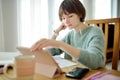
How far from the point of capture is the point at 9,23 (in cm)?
210

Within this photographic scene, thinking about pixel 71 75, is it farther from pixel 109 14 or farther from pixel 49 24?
pixel 109 14

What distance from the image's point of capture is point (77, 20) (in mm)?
1265

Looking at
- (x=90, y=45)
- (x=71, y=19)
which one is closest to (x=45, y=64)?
(x=90, y=45)

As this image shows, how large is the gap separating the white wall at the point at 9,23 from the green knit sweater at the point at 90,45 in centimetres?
84

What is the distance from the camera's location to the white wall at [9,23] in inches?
81.5

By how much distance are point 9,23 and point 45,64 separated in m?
1.36

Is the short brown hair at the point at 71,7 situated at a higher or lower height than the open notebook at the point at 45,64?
higher

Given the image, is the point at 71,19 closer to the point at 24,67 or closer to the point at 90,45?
the point at 90,45

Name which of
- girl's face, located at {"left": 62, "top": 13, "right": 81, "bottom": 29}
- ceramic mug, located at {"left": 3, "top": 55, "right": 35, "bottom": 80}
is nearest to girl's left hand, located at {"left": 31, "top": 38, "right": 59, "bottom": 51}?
ceramic mug, located at {"left": 3, "top": 55, "right": 35, "bottom": 80}

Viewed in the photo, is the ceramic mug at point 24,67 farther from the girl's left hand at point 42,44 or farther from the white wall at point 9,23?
the white wall at point 9,23

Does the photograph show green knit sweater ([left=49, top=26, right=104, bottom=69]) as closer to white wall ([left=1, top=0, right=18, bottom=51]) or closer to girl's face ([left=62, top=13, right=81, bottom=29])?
girl's face ([left=62, top=13, right=81, bottom=29])

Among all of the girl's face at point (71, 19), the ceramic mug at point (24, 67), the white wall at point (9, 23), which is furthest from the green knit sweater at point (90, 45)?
the white wall at point (9, 23)

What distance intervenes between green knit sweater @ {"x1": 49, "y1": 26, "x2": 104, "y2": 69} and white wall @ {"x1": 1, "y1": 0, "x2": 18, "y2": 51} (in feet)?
2.75

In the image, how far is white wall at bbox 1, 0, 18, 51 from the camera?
2.07m
